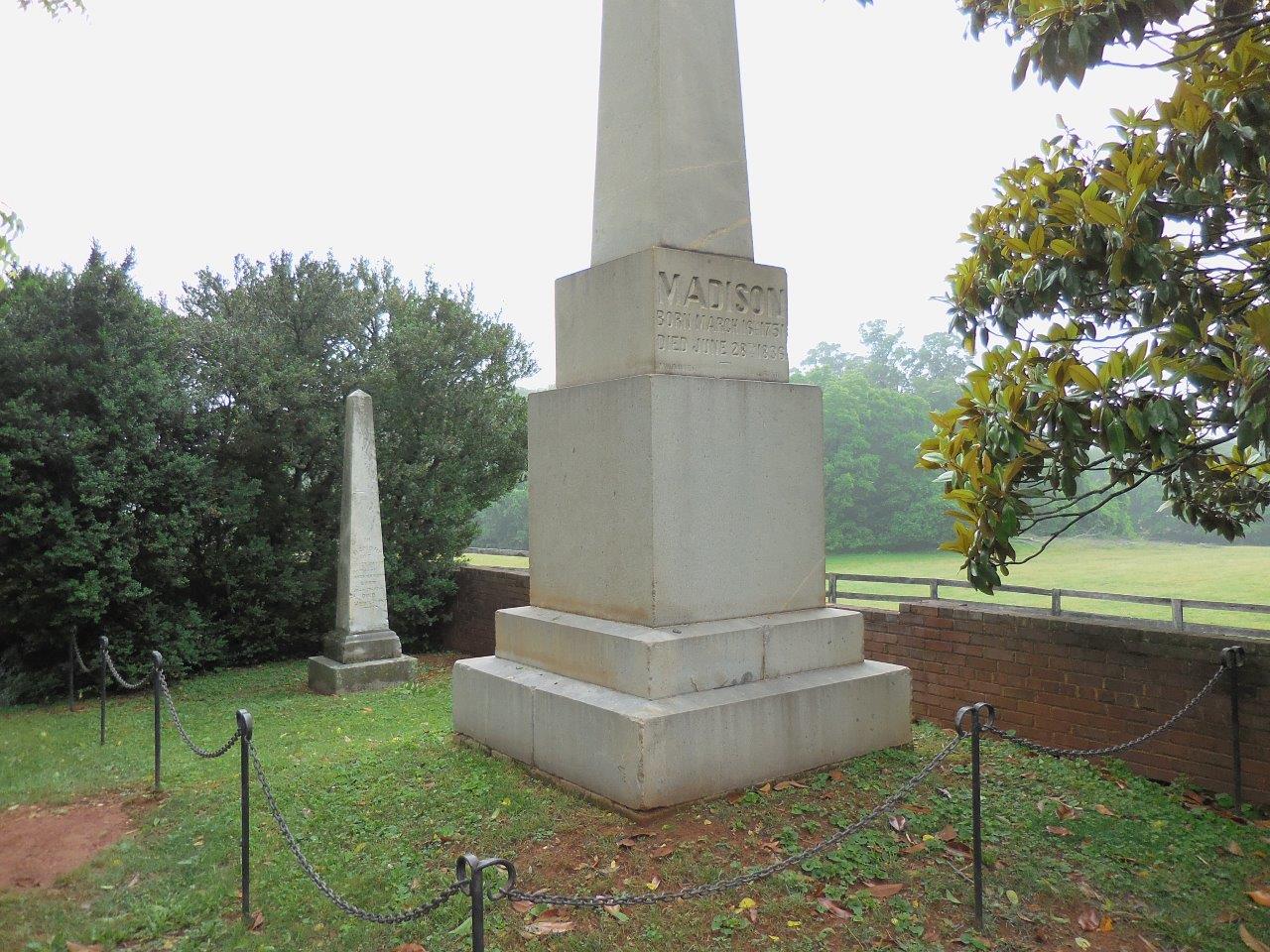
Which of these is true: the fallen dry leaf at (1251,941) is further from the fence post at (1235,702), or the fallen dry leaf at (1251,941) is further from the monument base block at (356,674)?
the monument base block at (356,674)

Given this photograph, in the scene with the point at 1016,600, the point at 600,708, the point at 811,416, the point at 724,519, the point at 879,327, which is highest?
the point at 879,327

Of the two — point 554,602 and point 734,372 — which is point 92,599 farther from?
point 734,372

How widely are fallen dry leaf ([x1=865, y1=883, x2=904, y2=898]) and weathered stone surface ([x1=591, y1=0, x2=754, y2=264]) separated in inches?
137

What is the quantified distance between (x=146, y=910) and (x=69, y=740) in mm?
5686

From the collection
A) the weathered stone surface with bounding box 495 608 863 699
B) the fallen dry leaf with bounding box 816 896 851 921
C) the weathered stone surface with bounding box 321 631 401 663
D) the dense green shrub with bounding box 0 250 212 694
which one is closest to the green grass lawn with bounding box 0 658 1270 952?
the fallen dry leaf with bounding box 816 896 851 921

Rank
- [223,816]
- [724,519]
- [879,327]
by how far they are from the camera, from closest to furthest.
Answer: 1. [724,519]
2. [223,816]
3. [879,327]

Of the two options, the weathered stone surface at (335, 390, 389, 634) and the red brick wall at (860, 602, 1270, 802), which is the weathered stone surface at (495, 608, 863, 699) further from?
the weathered stone surface at (335, 390, 389, 634)

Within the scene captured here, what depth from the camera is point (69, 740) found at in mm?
8812

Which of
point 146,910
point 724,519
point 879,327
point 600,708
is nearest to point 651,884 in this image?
point 600,708

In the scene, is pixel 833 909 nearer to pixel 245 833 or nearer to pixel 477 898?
pixel 477 898

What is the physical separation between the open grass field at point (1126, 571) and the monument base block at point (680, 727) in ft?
37.8

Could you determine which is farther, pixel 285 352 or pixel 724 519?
pixel 285 352

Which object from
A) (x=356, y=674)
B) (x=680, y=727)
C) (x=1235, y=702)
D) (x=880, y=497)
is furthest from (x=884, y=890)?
(x=880, y=497)

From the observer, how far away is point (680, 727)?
14.5 feet
